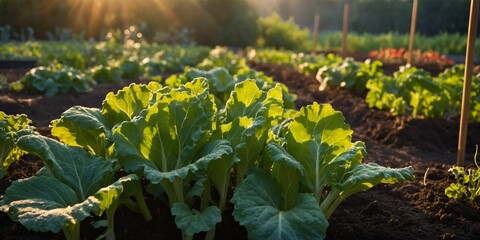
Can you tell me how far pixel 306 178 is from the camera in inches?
113

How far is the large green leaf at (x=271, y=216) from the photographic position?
2.43 m

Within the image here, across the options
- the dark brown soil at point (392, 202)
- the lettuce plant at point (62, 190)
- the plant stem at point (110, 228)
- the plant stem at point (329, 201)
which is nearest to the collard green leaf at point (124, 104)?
the lettuce plant at point (62, 190)

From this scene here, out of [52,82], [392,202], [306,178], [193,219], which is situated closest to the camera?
[193,219]

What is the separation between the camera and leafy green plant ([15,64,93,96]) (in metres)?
7.36

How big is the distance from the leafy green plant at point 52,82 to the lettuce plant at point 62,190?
186 inches

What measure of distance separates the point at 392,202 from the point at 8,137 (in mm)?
2428

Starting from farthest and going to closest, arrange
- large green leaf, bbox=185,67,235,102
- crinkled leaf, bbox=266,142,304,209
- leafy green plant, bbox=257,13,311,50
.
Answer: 1. leafy green plant, bbox=257,13,311,50
2. large green leaf, bbox=185,67,235,102
3. crinkled leaf, bbox=266,142,304,209

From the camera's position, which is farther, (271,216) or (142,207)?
(142,207)

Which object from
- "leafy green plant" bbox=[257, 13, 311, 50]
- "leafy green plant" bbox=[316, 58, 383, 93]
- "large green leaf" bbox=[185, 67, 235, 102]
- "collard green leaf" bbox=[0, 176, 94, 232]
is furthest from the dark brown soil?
"leafy green plant" bbox=[257, 13, 311, 50]

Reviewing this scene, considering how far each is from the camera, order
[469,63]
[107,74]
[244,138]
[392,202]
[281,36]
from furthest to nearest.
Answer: [281,36], [107,74], [469,63], [392,202], [244,138]

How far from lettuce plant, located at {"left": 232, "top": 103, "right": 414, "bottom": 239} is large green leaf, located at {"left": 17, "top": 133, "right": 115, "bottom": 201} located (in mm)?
715

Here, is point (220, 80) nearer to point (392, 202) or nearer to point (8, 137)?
point (392, 202)

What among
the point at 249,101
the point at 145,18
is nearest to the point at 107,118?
the point at 249,101

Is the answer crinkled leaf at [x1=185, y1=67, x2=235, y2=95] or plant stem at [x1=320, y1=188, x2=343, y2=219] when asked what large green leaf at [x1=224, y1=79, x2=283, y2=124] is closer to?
plant stem at [x1=320, y1=188, x2=343, y2=219]
